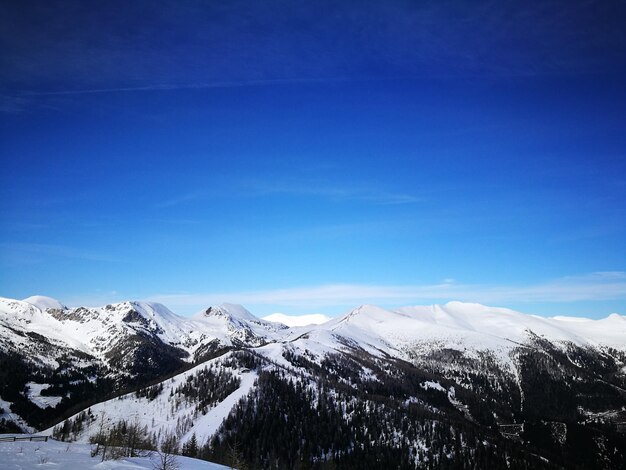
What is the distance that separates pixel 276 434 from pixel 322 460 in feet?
82.7

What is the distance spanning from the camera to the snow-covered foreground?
3425 centimetres

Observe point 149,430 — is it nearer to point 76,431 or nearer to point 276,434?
point 76,431

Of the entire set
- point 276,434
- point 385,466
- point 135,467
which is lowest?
point 385,466

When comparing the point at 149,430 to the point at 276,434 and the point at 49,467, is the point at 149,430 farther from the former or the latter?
the point at 49,467

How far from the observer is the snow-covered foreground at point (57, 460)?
34.2 metres

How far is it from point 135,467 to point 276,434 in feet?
586

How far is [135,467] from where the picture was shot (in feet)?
124

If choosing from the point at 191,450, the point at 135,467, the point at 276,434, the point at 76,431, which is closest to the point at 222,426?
the point at 276,434

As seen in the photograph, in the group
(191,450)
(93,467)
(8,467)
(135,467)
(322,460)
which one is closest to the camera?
(8,467)

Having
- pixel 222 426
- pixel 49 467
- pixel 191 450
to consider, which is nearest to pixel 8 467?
pixel 49 467

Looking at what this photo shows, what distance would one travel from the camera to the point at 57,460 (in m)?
37.0

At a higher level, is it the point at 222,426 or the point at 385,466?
the point at 222,426

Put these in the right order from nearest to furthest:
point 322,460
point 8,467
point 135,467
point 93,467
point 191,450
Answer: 1. point 8,467
2. point 93,467
3. point 135,467
4. point 191,450
5. point 322,460

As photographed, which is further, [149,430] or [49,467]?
[149,430]
